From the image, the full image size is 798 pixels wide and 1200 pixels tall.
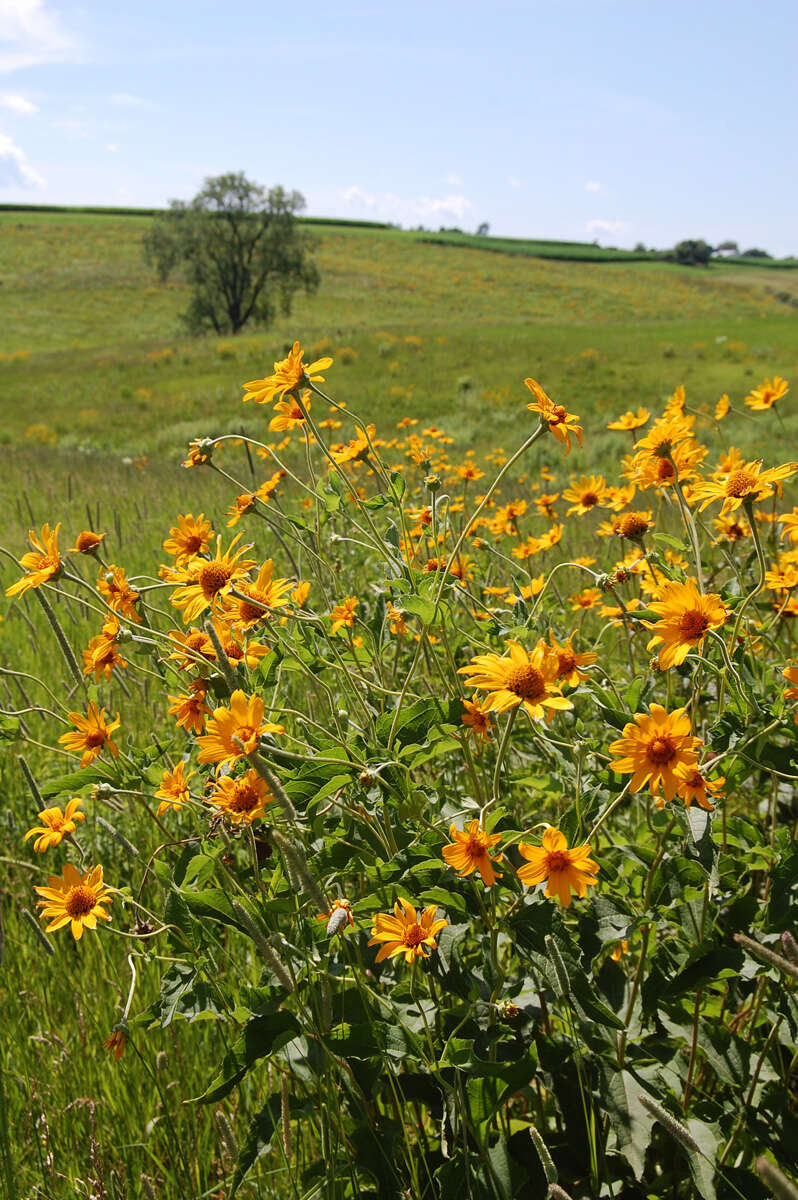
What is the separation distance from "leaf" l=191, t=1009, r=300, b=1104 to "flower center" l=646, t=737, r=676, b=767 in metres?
0.61

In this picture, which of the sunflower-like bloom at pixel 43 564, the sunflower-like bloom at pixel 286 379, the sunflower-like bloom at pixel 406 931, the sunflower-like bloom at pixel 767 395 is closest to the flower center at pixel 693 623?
the sunflower-like bloom at pixel 406 931

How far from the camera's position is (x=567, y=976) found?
1020 millimetres

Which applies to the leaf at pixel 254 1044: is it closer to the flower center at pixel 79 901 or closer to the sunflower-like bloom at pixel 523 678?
the flower center at pixel 79 901

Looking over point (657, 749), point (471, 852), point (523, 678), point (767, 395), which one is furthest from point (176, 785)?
point (767, 395)

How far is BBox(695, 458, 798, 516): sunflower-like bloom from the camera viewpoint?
1.38 meters

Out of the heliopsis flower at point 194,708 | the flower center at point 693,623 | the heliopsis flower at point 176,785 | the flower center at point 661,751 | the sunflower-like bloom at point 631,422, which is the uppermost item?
the sunflower-like bloom at point 631,422

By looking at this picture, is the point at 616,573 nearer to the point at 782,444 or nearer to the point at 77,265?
the point at 782,444

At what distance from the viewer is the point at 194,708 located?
52.7 inches

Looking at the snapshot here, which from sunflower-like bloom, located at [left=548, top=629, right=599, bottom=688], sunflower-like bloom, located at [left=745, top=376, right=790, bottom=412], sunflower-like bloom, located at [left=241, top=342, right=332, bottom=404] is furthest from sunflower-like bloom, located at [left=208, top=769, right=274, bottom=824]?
sunflower-like bloom, located at [left=745, top=376, right=790, bottom=412]

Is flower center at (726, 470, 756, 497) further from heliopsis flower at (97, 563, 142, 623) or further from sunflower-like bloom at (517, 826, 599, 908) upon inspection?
heliopsis flower at (97, 563, 142, 623)

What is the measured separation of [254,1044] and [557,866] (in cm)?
48

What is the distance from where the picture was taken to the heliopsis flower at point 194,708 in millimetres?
1303

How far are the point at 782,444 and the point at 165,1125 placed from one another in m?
10.2

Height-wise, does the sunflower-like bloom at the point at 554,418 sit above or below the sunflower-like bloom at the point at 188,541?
above
